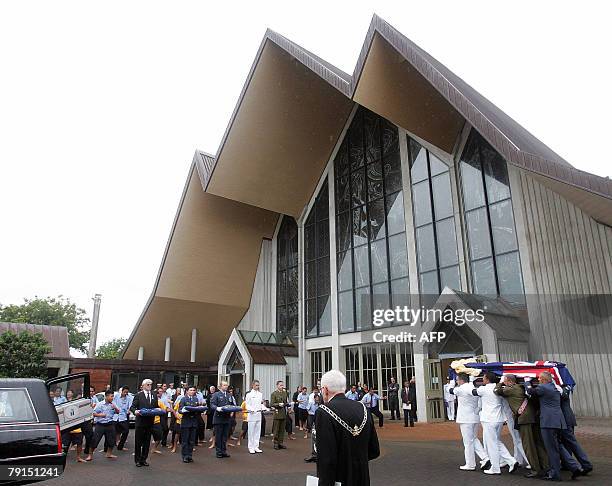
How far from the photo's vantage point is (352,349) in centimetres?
2197

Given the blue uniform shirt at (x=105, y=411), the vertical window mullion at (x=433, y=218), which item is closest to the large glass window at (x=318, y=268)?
the vertical window mullion at (x=433, y=218)

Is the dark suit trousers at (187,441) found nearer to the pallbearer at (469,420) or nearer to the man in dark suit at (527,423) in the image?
the pallbearer at (469,420)

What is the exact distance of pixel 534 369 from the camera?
28.5 feet

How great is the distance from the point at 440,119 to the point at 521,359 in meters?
8.90

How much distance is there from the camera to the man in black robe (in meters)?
3.19

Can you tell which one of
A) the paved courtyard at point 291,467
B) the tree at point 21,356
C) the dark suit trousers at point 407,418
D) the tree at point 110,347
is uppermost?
the tree at point 110,347

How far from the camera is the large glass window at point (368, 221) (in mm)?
20600

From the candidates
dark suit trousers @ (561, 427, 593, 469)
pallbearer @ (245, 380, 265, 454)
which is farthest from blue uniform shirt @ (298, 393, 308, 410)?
dark suit trousers @ (561, 427, 593, 469)

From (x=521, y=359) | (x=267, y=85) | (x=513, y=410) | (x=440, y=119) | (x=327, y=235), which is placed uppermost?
(x=267, y=85)

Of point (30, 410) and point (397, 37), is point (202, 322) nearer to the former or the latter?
point (397, 37)

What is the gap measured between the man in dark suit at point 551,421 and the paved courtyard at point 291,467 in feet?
1.11

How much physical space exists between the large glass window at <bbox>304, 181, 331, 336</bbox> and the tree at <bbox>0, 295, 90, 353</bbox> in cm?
2790

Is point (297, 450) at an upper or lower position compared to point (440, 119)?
lower

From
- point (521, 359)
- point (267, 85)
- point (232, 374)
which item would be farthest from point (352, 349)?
point (267, 85)
